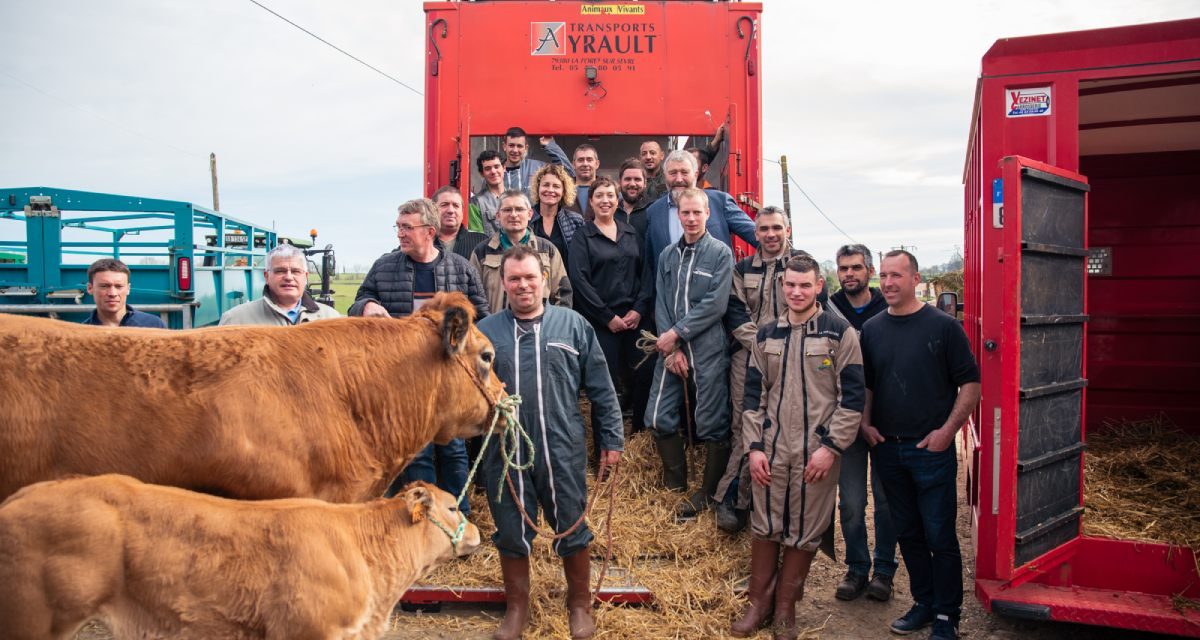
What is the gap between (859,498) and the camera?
4.96 meters

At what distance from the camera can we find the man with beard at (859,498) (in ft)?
16.2

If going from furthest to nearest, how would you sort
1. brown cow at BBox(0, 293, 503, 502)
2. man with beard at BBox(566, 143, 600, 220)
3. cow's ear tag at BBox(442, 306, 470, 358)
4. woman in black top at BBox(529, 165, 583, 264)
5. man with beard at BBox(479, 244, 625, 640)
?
man with beard at BBox(566, 143, 600, 220) < woman in black top at BBox(529, 165, 583, 264) < man with beard at BBox(479, 244, 625, 640) < cow's ear tag at BBox(442, 306, 470, 358) < brown cow at BBox(0, 293, 503, 502)

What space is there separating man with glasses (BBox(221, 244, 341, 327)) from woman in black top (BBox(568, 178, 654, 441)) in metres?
1.91

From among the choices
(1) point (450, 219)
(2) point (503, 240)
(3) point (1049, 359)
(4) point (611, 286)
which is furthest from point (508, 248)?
(3) point (1049, 359)

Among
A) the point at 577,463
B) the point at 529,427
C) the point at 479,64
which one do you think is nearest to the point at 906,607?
the point at 577,463

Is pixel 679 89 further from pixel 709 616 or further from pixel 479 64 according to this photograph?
pixel 709 616

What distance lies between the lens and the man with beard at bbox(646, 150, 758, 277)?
6.01 meters

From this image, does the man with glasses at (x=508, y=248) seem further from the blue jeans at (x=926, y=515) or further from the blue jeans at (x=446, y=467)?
the blue jeans at (x=926, y=515)

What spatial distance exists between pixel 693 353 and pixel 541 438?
1445mm

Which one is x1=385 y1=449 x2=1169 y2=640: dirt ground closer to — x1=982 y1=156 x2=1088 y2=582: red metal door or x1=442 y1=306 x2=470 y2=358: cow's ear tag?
x1=982 y1=156 x2=1088 y2=582: red metal door

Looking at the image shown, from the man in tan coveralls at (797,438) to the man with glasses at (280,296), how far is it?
2385mm

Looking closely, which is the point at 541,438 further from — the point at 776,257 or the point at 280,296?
the point at 776,257

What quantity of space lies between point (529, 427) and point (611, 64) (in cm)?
461

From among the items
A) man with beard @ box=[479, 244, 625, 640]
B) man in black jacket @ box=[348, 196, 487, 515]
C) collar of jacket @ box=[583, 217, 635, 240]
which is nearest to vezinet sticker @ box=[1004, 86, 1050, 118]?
man with beard @ box=[479, 244, 625, 640]
